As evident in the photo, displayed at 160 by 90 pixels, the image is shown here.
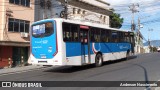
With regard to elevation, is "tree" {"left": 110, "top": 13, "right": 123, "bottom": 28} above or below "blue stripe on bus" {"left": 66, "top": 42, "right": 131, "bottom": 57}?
above

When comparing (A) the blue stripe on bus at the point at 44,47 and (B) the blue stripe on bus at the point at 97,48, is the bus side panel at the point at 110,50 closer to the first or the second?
(B) the blue stripe on bus at the point at 97,48

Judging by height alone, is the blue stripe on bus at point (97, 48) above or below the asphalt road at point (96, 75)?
above

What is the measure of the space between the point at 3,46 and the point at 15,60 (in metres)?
2.49

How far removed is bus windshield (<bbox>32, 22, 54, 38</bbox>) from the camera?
18.4 meters

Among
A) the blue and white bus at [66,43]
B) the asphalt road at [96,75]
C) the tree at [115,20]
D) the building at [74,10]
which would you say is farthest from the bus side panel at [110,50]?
the tree at [115,20]

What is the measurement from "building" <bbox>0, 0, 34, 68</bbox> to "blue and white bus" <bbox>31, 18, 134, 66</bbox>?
8.73m

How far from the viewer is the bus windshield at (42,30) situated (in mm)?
18406

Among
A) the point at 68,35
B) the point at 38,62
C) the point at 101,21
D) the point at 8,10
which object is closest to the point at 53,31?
the point at 68,35

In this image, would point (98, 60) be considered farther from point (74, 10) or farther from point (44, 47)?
point (74, 10)

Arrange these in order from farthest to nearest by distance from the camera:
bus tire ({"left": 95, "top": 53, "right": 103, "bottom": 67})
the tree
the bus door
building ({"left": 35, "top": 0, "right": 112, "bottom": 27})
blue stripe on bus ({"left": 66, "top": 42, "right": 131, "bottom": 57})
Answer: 1. the tree
2. building ({"left": 35, "top": 0, "right": 112, "bottom": 27})
3. bus tire ({"left": 95, "top": 53, "right": 103, "bottom": 67})
4. the bus door
5. blue stripe on bus ({"left": 66, "top": 42, "right": 131, "bottom": 57})

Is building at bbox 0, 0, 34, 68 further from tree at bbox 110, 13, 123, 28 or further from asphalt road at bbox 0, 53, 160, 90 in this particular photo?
tree at bbox 110, 13, 123, 28

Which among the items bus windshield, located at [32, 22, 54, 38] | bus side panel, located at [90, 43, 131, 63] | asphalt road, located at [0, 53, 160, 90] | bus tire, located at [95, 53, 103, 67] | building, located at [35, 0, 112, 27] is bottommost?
asphalt road, located at [0, 53, 160, 90]

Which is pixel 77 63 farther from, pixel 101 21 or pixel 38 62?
pixel 101 21

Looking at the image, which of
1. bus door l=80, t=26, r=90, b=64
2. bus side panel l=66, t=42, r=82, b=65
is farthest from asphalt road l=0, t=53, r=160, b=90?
bus door l=80, t=26, r=90, b=64
